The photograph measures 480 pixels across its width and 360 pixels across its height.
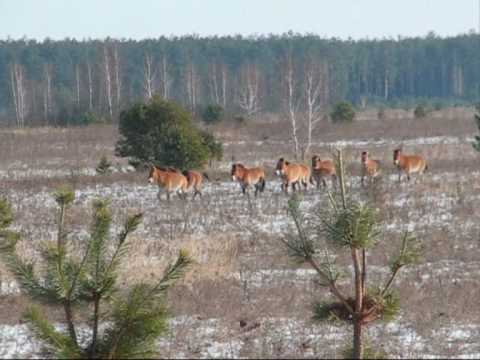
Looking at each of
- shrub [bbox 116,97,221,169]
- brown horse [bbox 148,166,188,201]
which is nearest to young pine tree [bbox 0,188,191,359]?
brown horse [bbox 148,166,188,201]

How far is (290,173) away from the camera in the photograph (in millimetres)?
22359

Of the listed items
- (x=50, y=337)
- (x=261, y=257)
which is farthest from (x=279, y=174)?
(x=50, y=337)

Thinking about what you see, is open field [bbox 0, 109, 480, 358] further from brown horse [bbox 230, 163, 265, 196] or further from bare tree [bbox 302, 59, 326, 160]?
bare tree [bbox 302, 59, 326, 160]

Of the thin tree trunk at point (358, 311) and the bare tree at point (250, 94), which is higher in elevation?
the thin tree trunk at point (358, 311)

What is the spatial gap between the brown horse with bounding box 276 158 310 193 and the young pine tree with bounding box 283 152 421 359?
55.5 feet

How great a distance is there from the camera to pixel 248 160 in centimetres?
3138

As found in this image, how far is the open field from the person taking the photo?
8836 mm

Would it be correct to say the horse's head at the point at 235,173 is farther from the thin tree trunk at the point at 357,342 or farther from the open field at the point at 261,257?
the thin tree trunk at the point at 357,342

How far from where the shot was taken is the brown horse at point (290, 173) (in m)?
22.0

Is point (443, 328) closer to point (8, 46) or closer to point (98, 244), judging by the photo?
point (98, 244)

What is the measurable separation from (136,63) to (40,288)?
110m

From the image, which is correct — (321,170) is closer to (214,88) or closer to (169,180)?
(169,180)

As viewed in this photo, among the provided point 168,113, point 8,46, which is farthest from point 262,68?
point 168,113

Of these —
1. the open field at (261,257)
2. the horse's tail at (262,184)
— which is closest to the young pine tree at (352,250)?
the open field at (261,257)
